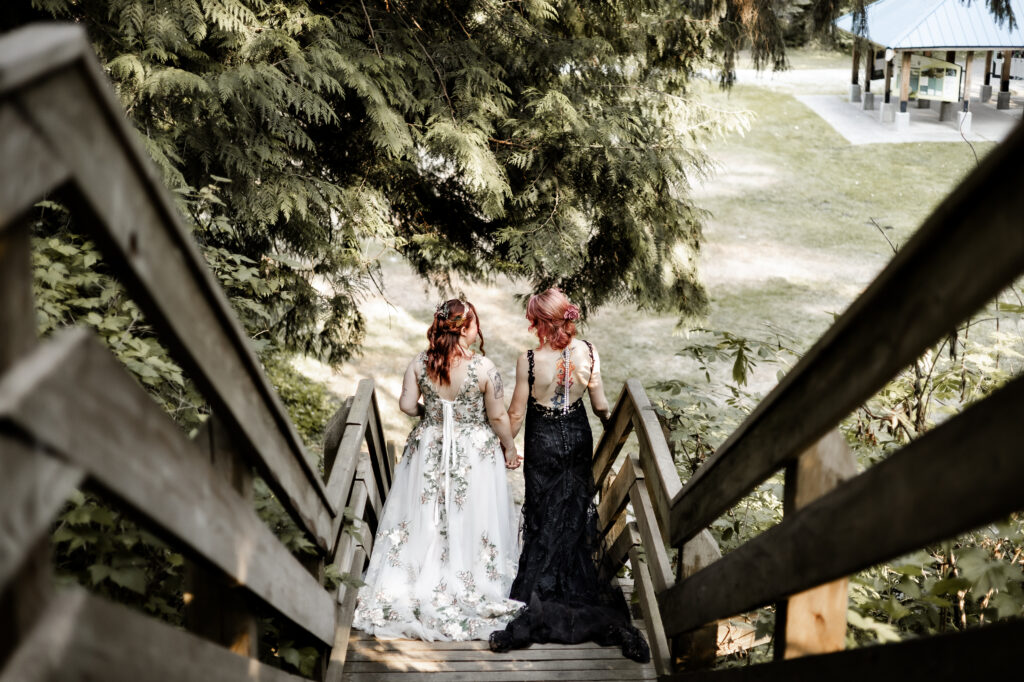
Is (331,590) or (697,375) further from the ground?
(697,375)

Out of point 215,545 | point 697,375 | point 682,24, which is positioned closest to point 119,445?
point 215,545

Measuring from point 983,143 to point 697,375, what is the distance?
12541mm

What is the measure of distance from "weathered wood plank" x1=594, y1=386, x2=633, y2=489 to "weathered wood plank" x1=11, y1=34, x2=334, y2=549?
274 centimetres

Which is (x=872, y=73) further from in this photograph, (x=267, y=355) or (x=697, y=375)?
(x=267, y=355)

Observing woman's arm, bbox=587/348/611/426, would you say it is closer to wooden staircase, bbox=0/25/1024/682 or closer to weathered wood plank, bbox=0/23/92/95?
wooden staircase, bbox=0/25/1024/682

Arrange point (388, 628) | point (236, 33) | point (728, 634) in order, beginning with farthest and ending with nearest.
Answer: point (236, 33)
point (388, 628)
point (728, 634)

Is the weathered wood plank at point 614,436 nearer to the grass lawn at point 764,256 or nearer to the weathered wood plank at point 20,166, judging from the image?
the grass lawn at point 764,256

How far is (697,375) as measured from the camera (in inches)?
540

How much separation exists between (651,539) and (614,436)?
4.47ft

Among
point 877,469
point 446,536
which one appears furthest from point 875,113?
point 877,469

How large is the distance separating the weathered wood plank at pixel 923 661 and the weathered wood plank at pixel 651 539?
52.9 inches

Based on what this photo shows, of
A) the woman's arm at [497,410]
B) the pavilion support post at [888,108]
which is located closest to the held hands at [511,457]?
the woman's arm at [497,410]

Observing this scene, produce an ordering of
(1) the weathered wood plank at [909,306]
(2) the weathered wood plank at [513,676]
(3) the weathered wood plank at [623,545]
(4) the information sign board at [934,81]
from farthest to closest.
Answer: (4) the information sign board at [934,81] < (3) the weathered wood plank at [623,545] < (2) the weathered wood plank at [513,676] < (1) the weathered wood plank at [909,306]

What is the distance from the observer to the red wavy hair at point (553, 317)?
16.2 feet
